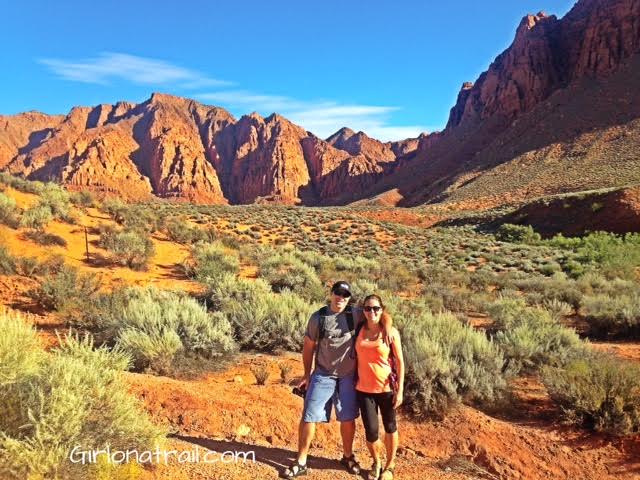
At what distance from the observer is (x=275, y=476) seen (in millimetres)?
3494

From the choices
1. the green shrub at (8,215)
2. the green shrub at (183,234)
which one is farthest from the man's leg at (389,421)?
the green shrub at (183,234)

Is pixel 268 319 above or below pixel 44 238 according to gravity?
below

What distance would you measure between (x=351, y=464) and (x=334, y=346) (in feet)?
3.34

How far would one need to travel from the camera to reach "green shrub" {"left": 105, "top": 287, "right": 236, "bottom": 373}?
5.76 metres

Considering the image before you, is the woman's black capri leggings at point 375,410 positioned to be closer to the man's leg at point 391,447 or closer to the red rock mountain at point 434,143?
the man's leg at point 391,447

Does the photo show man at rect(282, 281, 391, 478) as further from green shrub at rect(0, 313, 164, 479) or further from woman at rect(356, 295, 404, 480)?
green shrub at rect(0, 313, 164, 479)

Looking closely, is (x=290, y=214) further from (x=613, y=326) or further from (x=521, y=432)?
(x=521, y=432)

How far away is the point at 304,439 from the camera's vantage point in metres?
3.77

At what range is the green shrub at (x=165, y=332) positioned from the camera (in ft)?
18.9

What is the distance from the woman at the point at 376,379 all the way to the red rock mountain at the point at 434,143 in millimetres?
33792

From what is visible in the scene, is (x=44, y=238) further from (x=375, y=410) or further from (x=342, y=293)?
(x=375, y=410)

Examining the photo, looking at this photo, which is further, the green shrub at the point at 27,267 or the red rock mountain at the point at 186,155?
the red rock mountain at the point at 186,155

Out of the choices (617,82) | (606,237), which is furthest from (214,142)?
(606,237)

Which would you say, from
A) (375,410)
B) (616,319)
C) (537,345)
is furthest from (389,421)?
(616,319)
